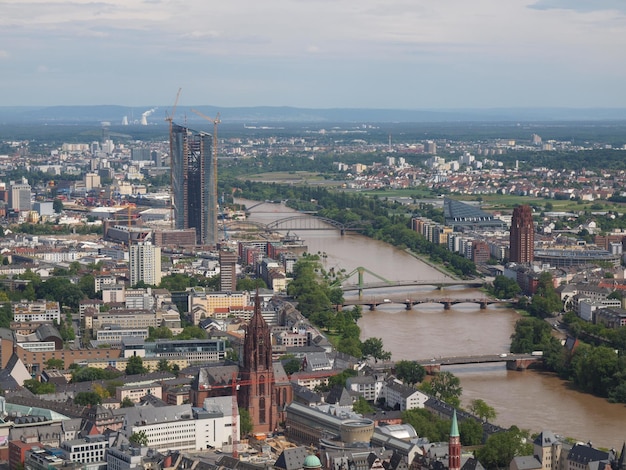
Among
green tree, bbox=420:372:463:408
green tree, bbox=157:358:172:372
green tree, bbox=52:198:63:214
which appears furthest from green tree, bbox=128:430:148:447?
green tree, bbox=52:198:63:214


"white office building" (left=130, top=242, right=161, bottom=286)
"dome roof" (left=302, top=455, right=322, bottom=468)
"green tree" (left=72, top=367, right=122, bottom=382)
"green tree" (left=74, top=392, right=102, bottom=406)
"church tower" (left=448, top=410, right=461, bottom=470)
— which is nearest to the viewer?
"dome roof" (left=302, top=455, right=322, bottom=468)

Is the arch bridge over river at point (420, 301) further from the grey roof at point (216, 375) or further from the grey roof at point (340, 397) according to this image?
the grey roof at point (340, 397)

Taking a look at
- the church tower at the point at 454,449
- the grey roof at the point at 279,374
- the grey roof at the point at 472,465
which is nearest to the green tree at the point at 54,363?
the grey roof at the point at 279,374

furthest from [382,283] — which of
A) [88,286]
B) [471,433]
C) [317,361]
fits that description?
[471,433]

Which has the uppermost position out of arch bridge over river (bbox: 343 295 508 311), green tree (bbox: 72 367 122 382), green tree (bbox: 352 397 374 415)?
green tree (bbox: 352 397 374 415)

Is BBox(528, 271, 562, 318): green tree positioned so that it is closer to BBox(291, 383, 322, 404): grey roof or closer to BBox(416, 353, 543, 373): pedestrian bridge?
BBox(416, 353, 543, 373): pedestrian bridge

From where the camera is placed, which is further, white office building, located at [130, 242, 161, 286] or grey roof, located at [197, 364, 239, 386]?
white office building, located at [130, 242, 161, 286]

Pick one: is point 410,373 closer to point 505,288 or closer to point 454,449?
point 454,449
